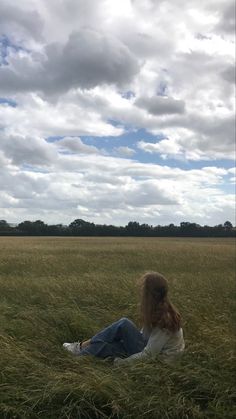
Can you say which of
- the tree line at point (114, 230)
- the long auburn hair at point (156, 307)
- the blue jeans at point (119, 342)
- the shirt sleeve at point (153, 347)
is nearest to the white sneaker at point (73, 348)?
the blue jeans at point (119, 342)

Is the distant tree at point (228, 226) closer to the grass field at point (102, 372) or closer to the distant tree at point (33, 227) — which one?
the distant tree at point (33, 227)

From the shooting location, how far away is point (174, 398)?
164 inches

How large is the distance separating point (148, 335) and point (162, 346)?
31 cm

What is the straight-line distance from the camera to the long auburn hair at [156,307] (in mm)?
5148

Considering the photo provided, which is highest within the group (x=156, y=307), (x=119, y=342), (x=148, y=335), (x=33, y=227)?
(x=33, y=227)

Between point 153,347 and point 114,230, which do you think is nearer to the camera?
point 153,347

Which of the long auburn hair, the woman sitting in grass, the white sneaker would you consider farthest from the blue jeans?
the long auburn hair

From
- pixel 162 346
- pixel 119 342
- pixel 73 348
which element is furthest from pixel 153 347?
pixel 73 348

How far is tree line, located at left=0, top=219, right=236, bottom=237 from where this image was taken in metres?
85.8

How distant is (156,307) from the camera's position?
525 centimetres

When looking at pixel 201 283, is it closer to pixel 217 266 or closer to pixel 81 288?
pixel 81 288

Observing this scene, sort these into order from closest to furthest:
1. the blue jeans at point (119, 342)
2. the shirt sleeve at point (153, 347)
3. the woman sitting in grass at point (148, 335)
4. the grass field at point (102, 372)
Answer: the grass field at point (102, 372), the shirt sleeve at point (153, 347), the woman sitting in grass at point (148, 335), the blue jeans at point (119, 342)

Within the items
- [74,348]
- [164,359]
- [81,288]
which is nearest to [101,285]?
[81,288]

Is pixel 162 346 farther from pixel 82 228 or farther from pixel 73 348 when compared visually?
pixel 82 228
